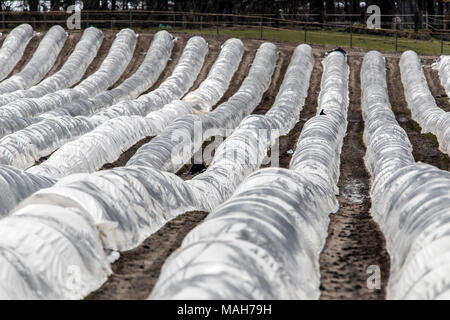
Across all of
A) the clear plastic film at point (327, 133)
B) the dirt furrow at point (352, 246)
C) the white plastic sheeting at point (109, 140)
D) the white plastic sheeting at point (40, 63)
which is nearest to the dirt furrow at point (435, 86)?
the clear plastic film at point (327, 133)

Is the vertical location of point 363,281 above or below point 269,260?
below

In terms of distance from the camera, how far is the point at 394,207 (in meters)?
15.3

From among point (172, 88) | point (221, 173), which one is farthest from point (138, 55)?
point (221, 173)

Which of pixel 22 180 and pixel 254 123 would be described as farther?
pixel 254 123

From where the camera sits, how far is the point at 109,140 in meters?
26.4

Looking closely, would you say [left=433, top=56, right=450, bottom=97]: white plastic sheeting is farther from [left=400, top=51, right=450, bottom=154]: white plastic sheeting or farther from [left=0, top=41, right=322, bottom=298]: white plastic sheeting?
[left=0, top=41, right=322, bottom=298]: white plastic sheeting

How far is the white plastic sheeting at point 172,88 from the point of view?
32.2 meters

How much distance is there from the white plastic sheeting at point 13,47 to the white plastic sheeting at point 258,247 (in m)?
32.8

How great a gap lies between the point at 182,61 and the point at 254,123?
58.2 feet

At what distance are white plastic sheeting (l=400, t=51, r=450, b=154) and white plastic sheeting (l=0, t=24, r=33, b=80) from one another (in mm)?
23983
